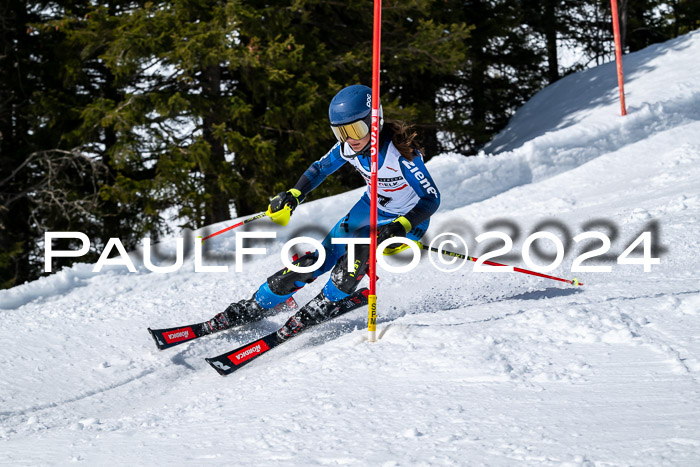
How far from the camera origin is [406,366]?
10.8 ft

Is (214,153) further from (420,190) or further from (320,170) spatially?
(420,190)

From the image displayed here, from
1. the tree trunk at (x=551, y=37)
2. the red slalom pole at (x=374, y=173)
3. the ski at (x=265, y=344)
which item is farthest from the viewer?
the tree trunk at (x=551, y=37)

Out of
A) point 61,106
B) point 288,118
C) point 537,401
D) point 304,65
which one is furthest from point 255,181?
point 537,401

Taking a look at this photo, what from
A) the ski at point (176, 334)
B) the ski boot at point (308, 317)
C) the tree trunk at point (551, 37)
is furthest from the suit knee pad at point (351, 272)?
the tree trunk at point (551, 37)

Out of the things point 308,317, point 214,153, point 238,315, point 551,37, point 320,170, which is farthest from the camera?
point 551,37

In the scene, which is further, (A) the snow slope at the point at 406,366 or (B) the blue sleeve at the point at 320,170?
(B) the blue sleeve at the point at 320,170

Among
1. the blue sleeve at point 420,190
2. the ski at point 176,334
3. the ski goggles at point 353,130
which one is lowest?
the ski at point 176,334

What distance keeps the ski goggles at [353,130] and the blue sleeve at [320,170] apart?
65 cm

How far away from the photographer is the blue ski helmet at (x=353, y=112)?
4.05 m

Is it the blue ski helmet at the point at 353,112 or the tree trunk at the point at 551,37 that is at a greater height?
the tree trunk at the point at 551,37

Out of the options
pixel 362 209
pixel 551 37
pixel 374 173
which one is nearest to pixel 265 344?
pixel 362 209

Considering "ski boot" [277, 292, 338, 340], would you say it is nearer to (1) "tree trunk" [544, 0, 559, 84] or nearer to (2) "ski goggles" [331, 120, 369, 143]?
(2) "ski goggles" [331, 120, 369, 143]

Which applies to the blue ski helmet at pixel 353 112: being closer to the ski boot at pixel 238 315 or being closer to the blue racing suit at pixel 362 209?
the blue racing suit at pixel 362 209

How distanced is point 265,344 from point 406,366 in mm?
1305
